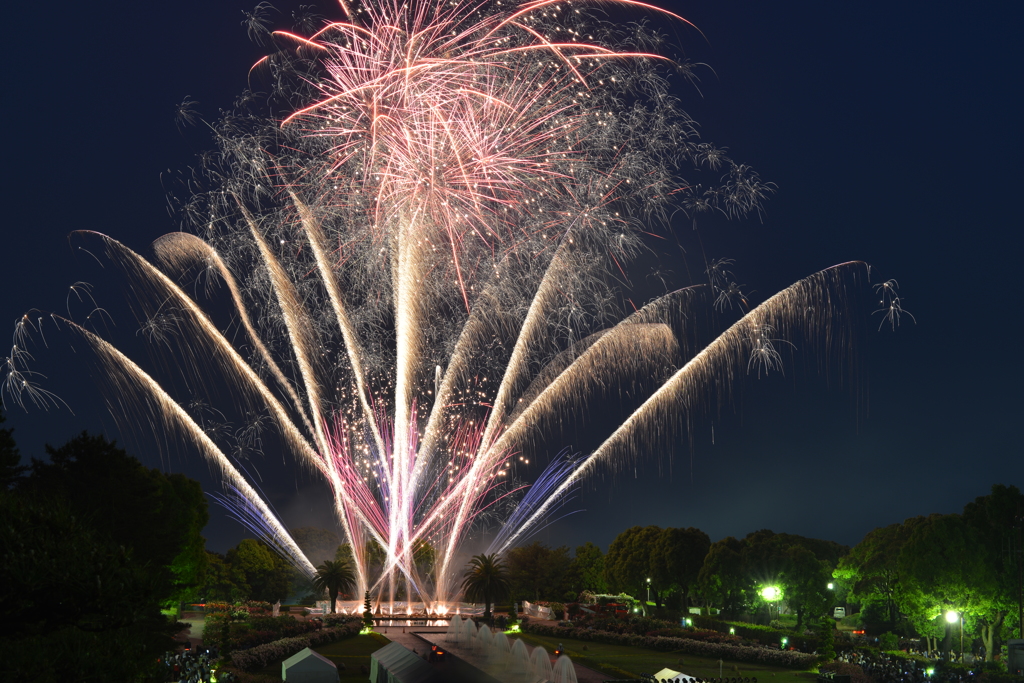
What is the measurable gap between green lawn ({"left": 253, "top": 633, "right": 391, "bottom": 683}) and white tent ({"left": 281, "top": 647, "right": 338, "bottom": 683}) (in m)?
2.19

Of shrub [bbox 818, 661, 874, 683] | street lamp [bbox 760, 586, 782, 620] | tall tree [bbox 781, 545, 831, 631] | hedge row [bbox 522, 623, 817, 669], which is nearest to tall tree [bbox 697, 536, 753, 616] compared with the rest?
street lamp [bbox 760, 586, 782, 620]

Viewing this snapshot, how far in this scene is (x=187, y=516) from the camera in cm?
4841

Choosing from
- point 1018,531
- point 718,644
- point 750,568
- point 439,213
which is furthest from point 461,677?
point 750,568

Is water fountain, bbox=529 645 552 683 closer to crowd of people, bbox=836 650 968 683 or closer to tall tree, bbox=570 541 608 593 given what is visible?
crowd of people, bbox=836 650 968 683

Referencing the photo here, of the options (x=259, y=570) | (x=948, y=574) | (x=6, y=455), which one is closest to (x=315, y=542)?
(x=259, y=570)

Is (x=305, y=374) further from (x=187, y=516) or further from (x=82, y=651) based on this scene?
(x=82, y=651)

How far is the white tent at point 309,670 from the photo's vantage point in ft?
90.8

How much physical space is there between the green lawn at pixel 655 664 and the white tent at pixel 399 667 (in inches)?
380

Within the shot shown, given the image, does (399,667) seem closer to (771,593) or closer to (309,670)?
(309,670)

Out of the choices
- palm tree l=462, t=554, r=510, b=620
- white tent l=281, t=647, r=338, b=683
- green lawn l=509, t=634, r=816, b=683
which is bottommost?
green lawn l=509, t=634, r=816, b=683

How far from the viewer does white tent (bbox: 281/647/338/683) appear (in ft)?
90.8

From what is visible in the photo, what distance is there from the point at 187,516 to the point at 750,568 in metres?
42.5

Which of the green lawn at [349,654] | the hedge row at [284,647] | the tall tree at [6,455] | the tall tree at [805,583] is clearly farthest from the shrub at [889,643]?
the tall tree at [6,455]

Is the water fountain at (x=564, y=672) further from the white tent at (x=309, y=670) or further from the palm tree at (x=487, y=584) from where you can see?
the palm tree at (x=487, y=584)
